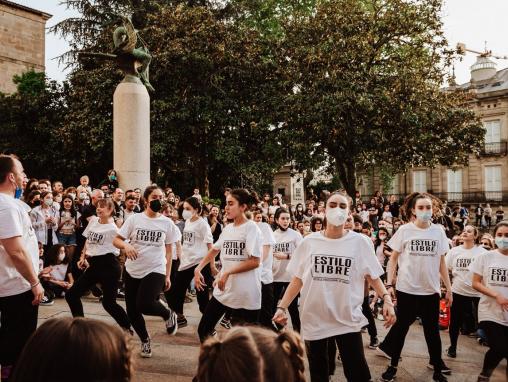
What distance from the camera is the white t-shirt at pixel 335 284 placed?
4195mm

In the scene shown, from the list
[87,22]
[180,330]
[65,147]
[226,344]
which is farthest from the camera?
[87,22]

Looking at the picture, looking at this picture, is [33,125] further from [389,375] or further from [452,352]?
[389,375]

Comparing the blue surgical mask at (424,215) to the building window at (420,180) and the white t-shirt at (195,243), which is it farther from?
the building window at (420,180)

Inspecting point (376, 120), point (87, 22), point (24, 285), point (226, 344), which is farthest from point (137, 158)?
point (87, 22)

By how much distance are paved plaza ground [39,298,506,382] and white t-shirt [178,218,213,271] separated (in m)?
1.01

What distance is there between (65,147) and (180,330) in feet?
58.1

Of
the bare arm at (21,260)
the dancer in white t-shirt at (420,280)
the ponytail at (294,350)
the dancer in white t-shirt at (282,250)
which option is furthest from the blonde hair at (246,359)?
the dancer in white t-shirt at (282,250)

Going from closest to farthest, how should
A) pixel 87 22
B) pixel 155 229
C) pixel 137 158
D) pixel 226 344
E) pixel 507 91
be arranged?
pixel 226 344
pixel 155 229
pixel 137 158
pixel 87 22
pixel 507 91

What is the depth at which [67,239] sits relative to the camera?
1017 centimetres

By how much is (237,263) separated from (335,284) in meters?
1.49

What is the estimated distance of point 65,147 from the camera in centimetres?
2286

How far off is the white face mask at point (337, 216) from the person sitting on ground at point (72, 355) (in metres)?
3.09

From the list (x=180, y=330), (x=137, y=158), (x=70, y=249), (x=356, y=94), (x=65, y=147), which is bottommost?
(x=180, y=330)

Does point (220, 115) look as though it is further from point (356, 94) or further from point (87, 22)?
point (87, 22)
